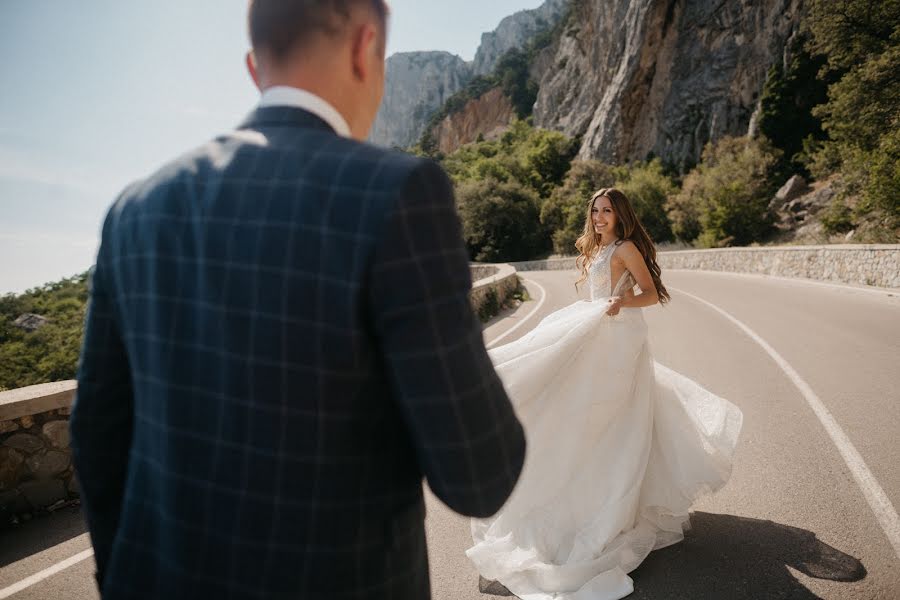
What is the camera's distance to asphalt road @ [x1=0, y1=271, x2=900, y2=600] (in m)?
2.84

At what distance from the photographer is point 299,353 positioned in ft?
2.84

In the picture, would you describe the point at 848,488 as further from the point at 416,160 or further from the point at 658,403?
the point at 416,160

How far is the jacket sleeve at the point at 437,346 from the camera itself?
2.71ft

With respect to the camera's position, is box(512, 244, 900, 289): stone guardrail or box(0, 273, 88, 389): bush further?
box(0, 273, 88, 389): bush

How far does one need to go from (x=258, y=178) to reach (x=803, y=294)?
56.0ft

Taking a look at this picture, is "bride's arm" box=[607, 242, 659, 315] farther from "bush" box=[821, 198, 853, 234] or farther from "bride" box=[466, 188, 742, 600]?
"bush" box=[821, 198, 853, 234]

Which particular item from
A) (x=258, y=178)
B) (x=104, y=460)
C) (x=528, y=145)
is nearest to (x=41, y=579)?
(x=104, y=460)

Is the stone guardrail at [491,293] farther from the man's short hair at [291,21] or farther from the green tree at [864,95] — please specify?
the green tree at [864,95]

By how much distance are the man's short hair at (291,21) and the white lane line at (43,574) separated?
3.34 m

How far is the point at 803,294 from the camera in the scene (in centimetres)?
1436

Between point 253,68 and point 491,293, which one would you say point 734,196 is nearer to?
point 491,293

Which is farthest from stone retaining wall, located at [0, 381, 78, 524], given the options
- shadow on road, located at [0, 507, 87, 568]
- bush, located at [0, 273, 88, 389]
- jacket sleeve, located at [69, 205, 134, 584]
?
bush, located at [0, 273, 88, 389]

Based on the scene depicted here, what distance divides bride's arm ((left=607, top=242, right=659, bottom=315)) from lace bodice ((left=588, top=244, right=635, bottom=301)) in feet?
0.18

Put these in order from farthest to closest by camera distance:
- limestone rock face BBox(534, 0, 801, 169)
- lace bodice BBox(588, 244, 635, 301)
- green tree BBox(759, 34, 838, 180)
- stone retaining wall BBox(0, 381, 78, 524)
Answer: limestone rock face BBox(534, 0, 801, 169)
green tree BBox(759, 34, 838, 180)
stone retaining wall BBox(0, 381, 78, 524)
lace bodice BBox(588, 244, 635, 301)
